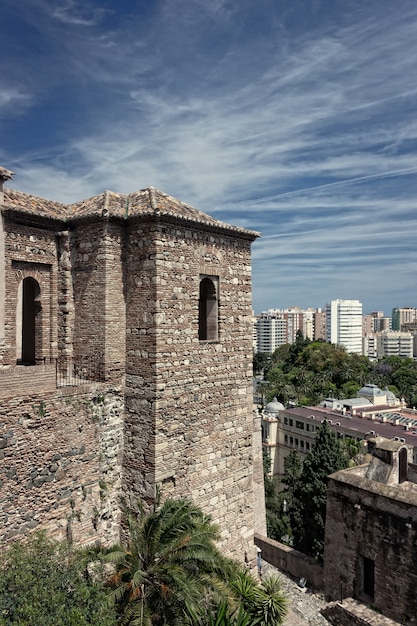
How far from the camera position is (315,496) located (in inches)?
1024

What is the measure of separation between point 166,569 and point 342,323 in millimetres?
168115

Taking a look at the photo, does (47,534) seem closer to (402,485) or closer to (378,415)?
(402,485)

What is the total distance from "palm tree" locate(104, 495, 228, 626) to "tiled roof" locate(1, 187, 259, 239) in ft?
18.6

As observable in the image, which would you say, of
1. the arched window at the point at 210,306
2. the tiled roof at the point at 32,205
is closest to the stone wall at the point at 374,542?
the arched window at the point at 210,306

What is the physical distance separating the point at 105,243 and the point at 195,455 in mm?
4820

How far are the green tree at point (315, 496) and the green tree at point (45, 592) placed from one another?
2047 cm

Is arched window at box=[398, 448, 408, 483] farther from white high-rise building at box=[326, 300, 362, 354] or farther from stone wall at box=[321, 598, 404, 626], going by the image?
white high-rise building at box=[326, 300, 362, 354]

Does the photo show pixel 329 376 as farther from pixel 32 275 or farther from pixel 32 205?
pixel 32 205

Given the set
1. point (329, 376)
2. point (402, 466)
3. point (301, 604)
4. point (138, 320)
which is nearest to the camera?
point (138, 320)

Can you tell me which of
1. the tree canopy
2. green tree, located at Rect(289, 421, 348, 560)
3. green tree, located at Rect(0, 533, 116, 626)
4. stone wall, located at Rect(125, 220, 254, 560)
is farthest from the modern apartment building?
green tree, located at Rect(0, 533, 116, 626)

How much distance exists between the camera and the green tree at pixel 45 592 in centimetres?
626

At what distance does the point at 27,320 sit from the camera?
470 inches

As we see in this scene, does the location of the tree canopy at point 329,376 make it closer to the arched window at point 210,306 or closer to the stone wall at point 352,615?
the stone wall at point 352,615

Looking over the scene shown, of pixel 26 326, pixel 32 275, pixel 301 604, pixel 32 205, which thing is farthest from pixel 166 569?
pixel 301 604
